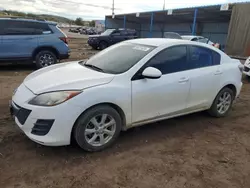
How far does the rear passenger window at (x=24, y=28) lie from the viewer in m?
8.12

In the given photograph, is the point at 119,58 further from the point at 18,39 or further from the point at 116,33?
the point at 116,33

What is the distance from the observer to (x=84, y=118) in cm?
303

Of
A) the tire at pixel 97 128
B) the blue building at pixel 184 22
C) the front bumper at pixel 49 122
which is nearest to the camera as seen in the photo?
Answer: the front bumper at pixel 49 122

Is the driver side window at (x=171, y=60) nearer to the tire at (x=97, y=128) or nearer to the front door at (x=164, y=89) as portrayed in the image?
the front door at (x=164, y=89)

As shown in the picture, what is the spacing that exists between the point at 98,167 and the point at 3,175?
108 cm

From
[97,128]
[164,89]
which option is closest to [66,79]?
[97,128]

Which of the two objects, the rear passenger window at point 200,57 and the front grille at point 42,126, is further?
the rear passenger window at point 200,57

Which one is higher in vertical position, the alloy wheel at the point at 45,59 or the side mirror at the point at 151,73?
the side mirror at the point at 151,73

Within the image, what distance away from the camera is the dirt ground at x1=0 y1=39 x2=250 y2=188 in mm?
2746

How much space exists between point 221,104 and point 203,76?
3.06 ft

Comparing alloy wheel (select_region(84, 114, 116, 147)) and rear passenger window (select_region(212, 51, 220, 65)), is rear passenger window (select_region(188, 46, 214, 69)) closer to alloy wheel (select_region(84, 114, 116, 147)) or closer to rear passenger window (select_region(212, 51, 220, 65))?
rear passenger window (select_region(212, 51, 220, 65))

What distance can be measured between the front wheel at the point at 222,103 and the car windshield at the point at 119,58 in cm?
181

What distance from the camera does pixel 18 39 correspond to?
8258mm

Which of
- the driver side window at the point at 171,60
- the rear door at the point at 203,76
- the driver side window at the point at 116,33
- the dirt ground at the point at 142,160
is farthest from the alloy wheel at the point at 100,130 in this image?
the driver side window at the point at 116,33
